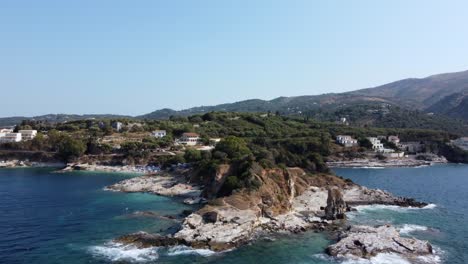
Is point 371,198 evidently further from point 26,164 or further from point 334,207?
point 26,164

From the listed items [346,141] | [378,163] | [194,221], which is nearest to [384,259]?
[194,221]

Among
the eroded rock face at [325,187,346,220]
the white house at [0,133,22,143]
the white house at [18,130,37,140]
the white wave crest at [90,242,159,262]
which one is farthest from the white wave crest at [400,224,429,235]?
the white house at [18,130,37,140]

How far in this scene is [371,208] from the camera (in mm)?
59062

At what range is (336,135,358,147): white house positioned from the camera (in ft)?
437

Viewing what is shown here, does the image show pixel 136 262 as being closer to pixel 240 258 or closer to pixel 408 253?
pixel 240 258

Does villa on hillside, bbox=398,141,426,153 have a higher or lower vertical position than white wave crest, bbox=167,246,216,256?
higher

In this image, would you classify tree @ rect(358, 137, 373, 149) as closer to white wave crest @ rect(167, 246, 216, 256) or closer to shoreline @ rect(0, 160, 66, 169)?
shoreline @ rect(0, 160, 66, 169)

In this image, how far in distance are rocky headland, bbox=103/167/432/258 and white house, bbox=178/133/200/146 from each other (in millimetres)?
45961

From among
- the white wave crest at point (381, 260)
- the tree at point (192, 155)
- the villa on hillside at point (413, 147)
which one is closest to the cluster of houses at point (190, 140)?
the tree at point (192, 155)

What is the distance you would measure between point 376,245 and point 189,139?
277ft

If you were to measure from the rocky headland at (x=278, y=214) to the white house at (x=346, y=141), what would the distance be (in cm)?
6487

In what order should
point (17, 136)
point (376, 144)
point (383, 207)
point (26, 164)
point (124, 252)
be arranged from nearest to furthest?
point (124, 252) → point (383, 207) → point (26, 164) → point (17, 136) → point (376, 144)

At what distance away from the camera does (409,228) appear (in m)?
48.1

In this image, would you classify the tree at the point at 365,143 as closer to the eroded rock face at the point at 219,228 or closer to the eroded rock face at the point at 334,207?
the eroded rock face at the point at 334,207
